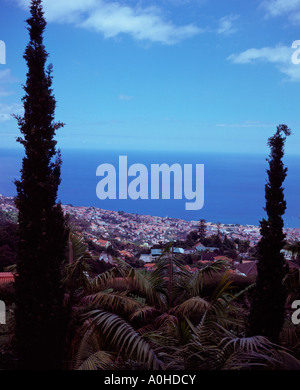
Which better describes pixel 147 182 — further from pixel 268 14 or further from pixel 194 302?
pixel 268 14

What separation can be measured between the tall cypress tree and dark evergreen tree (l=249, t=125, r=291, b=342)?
9.08 feet

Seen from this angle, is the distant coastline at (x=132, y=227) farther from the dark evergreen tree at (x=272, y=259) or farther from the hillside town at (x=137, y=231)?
the dark evergreen tree at (x=272, y=259)

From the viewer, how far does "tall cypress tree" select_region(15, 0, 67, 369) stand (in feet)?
14.3

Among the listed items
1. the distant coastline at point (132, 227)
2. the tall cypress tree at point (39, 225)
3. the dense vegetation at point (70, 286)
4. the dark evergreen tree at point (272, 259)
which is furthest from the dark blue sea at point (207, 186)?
the tall cypress tree at point (39, 225)

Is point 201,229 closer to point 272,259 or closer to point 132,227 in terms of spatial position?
point 132,227

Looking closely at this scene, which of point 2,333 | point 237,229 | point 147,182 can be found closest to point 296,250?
point 147,182

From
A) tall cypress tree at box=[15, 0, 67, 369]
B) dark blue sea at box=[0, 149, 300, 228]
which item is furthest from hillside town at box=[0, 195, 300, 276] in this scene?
tall cypress tree at box=[15, 0, 67, 369]

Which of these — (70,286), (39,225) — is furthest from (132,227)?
(39,225)

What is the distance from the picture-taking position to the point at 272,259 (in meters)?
5.19

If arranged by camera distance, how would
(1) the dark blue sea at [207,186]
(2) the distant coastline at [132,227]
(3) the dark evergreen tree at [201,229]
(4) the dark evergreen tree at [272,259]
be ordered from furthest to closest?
(3) the dark evergreen tree at [201,229] → (2) the distant coastline at [132,227] → (1) the dark blue sea at [207,186] → (4) the dark evergreen tree at [272,259]

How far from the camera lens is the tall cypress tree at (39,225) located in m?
4.36

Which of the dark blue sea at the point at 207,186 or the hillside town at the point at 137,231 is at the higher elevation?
the dark blue sea at the point at 207,186

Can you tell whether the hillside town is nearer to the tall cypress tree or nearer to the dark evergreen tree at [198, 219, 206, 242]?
the dark evergreen tree at [198, 219, 206, 242]

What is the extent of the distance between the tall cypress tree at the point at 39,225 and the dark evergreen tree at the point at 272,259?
277 cm
